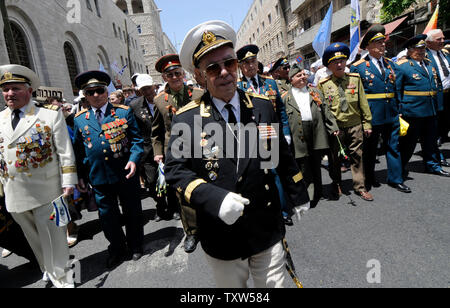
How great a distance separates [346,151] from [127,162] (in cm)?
348

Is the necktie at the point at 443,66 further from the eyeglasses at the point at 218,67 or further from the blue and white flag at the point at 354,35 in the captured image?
the eyeglasses at the point at 218,67

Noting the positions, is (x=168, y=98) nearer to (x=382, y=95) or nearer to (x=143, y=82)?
(x=143, y=82)

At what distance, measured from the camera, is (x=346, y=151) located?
4.38m

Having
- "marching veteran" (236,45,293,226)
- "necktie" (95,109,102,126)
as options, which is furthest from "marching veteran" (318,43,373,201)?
"necktie" (95,109,102,126)

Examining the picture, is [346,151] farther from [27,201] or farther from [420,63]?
[27,201]

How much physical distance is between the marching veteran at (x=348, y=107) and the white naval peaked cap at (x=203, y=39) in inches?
113

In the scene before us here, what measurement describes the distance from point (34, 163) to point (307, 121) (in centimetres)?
362

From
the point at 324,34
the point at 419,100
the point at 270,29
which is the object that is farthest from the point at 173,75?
the point at 270,29

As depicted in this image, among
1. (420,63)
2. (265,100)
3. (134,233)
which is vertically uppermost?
(420,63)

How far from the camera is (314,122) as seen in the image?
13.4ft

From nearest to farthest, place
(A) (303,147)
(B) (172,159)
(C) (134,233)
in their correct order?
(B) (172,159) < (C) (134,233) < (A) (303,147)

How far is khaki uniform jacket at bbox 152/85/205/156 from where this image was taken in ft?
12.7

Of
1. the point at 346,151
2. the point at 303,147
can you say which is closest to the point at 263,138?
the point at 303,147

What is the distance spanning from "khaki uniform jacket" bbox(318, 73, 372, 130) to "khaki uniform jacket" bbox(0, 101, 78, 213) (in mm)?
3833
